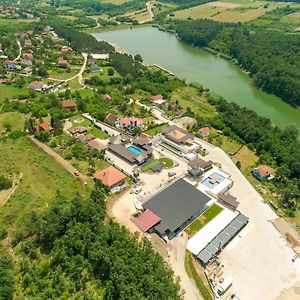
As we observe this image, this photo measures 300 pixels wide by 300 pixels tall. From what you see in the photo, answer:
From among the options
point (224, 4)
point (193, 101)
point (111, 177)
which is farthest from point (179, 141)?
point (224, 4)

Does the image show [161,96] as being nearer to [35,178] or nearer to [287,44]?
[35,178]

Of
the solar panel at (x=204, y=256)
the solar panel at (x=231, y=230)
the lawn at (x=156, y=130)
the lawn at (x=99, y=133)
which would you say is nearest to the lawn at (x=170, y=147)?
the lawn at (x=156, y=130)

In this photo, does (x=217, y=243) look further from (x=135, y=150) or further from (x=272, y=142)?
(x=272, y=142)

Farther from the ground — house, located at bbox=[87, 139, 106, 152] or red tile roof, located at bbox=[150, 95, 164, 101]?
house, located at bbox=[87, 139, 106, 152]

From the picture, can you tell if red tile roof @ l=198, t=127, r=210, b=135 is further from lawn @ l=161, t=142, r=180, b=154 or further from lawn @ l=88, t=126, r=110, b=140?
lawn @ l=88, t=126, r=110, b=140

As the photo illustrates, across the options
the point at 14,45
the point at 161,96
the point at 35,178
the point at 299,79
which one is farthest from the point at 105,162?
the point at 14,45

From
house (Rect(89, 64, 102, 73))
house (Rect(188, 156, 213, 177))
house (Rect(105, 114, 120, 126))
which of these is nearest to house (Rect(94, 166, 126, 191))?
house (Rect(188, 156, 213, 177))
